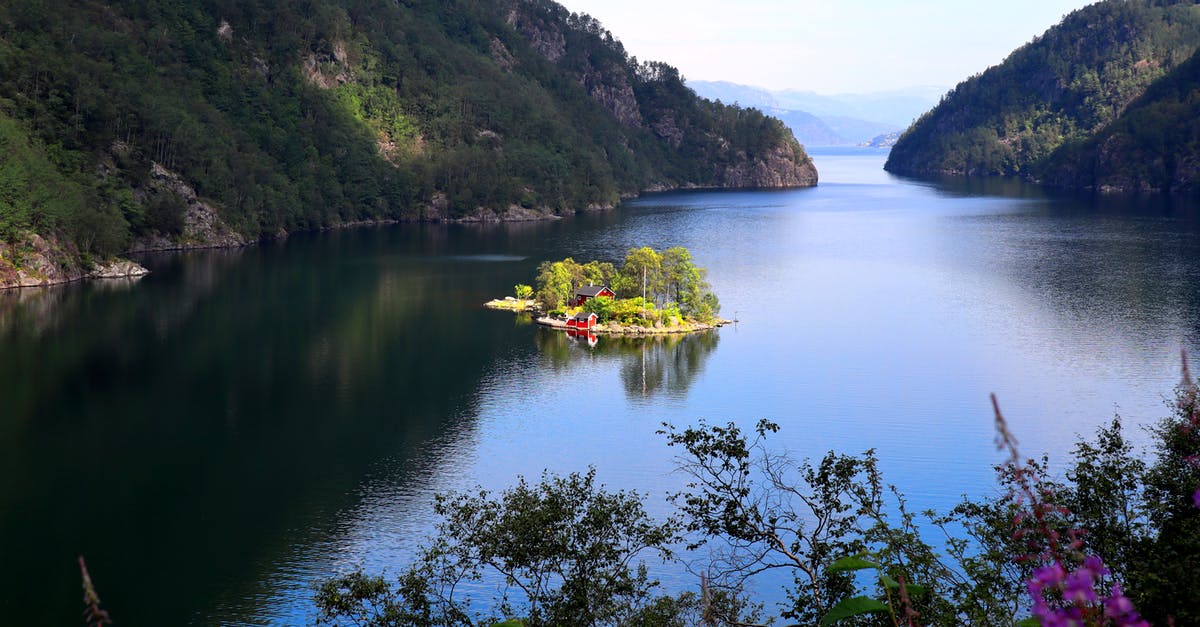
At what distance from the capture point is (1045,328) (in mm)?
83562

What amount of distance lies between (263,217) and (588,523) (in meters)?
124

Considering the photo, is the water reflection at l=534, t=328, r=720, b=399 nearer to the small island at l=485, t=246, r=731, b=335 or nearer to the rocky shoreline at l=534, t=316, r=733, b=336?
the rocky shoreline at l=534, t=316, r=733, b=336

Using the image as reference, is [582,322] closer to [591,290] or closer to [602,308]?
[602,308]

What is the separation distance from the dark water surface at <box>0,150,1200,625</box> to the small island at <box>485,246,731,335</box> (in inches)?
134

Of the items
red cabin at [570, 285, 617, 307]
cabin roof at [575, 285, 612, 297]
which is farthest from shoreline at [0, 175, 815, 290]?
cabin roof at [575, 285, 612, 297]

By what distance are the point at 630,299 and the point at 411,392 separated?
28446 mm

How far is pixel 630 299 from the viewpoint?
293ft

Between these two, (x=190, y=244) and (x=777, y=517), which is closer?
(x=777, y=517)

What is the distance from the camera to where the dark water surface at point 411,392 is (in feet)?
139

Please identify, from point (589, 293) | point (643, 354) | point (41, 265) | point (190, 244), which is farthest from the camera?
point (190, 244)

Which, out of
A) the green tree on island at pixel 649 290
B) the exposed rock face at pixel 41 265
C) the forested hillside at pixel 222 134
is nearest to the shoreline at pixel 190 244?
the exposed rock face at pixel 41 265

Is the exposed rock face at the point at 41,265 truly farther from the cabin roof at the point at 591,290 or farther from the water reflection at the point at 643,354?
the water reflection at the point at 643,354

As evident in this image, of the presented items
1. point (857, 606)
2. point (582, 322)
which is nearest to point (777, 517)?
point (857, 606)

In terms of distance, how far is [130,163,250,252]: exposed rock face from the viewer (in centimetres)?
12319
